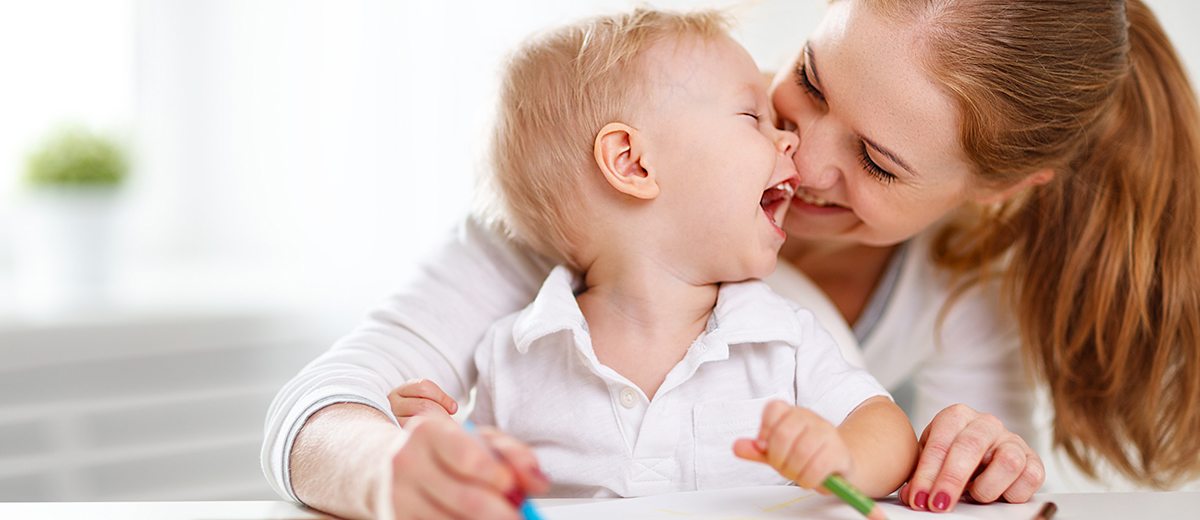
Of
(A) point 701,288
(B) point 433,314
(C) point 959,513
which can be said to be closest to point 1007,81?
(A) point 701,288

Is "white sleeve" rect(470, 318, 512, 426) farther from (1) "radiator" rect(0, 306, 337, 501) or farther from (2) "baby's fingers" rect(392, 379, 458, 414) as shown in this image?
(1) "radiator" rect(0, 306, 337, 501)

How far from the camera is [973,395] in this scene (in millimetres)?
1429

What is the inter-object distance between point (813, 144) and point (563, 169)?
0.91ft

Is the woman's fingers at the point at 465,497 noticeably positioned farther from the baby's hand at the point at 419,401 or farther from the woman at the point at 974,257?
the baby's hand at the point at 419,401

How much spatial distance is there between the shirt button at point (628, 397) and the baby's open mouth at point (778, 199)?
0.84ft

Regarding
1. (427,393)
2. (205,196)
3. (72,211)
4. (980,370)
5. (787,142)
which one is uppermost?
(787,142)

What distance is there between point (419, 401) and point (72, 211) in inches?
54.1

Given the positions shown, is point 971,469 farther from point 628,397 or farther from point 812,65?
point 812,65

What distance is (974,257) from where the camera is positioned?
143 cm

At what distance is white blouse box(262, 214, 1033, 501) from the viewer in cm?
97

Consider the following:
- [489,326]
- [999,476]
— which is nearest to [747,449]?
[999,476]

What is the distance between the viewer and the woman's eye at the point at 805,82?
1.16 metres

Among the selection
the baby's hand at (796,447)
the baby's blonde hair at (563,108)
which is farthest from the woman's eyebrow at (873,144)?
the baby's hand at (796,447)

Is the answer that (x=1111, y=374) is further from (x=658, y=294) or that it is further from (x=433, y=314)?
(x=433, y=314)
